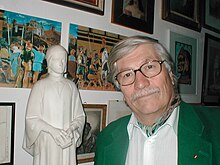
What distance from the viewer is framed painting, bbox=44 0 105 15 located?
123 cm

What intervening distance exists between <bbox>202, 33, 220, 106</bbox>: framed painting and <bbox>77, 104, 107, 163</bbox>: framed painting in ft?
3.71

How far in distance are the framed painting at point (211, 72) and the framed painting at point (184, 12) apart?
23 cm

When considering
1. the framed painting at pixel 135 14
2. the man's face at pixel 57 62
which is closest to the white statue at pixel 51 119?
the man's face at pixel 57 62

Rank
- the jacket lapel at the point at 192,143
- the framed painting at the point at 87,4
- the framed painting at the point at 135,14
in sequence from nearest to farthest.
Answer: the jacket lapel at the point at 192,143, the framed painting at the point at 87,4, the framed painting at the point at 135,14

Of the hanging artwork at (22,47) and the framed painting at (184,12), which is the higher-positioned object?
the framed painting at (184,12)

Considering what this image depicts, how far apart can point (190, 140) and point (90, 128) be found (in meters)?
0.61

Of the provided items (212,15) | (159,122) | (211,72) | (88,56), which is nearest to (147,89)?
(159,122)

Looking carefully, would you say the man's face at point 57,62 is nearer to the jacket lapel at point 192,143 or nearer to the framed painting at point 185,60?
the jacket lapel at point 192,143

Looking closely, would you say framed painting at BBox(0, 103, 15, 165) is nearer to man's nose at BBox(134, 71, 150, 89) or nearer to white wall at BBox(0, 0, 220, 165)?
white wall at BBox(0, 0, 220, 165)

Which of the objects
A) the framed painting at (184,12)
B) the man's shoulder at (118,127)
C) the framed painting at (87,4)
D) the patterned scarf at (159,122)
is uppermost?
the framed painting at (184,12)

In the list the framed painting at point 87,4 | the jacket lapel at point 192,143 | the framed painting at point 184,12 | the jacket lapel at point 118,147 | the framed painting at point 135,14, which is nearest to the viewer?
the jacket lapel at point 192,143

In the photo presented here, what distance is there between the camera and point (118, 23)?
1.49 meters

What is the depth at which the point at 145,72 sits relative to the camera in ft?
2.93

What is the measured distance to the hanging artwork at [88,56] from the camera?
4.19 feet
